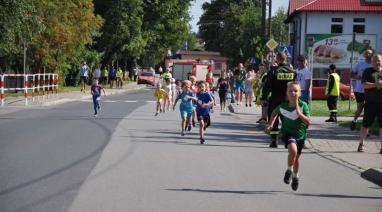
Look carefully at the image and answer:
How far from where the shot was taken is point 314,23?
216 feet

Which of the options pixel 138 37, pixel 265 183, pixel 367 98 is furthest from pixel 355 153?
pixel 138 37

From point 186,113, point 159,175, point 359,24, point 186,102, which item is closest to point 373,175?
point 159,175

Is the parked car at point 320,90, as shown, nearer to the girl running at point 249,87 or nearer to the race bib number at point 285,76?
the girl running at point 249,87

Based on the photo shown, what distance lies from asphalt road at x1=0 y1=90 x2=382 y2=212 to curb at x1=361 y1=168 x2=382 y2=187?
0.15m

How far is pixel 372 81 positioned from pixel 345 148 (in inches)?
75.5

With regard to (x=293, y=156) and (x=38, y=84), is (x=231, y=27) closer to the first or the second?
(x=38, y=84)

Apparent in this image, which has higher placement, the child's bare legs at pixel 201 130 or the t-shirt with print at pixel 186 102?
the t-shirt with print at pixel 186 102

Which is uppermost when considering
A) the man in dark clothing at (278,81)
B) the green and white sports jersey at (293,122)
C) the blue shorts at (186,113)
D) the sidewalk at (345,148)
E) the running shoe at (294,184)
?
the man in dark clothing at (278,81)

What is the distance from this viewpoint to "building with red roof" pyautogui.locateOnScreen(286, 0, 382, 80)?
63444 mm

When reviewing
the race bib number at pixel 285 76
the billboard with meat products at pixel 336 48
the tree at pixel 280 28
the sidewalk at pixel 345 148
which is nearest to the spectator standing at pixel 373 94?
the sidewalk at pixel 345 148

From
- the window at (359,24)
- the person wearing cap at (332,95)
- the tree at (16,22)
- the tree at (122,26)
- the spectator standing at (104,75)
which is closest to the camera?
the person wearing cap at (332,95)

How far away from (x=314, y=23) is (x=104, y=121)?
4835 cm

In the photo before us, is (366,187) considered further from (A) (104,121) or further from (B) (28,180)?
(A) (104,121)

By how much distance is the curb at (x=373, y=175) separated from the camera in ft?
32.7
